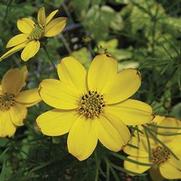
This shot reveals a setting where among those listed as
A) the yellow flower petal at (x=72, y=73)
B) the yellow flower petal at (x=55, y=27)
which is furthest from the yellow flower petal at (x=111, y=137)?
the yellow flower petal at (x=55, y=27)

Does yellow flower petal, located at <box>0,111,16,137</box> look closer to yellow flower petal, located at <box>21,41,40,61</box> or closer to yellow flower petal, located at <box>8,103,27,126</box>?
yellow flower petal, located at <box>8,103,27,126</box>

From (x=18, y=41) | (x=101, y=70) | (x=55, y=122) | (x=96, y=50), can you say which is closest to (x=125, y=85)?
(x=101, y=70)

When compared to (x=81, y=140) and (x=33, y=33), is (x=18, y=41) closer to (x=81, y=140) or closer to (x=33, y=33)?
(x=33, y=33)

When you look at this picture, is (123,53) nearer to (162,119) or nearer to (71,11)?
(71,11)

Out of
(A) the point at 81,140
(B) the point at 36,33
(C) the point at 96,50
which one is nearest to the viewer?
(A) the point at 81,140

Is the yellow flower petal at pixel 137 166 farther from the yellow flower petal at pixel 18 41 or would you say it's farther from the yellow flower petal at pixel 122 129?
the yellow flower petal at pixel 18 41

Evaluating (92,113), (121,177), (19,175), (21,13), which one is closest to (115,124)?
(92,113)
